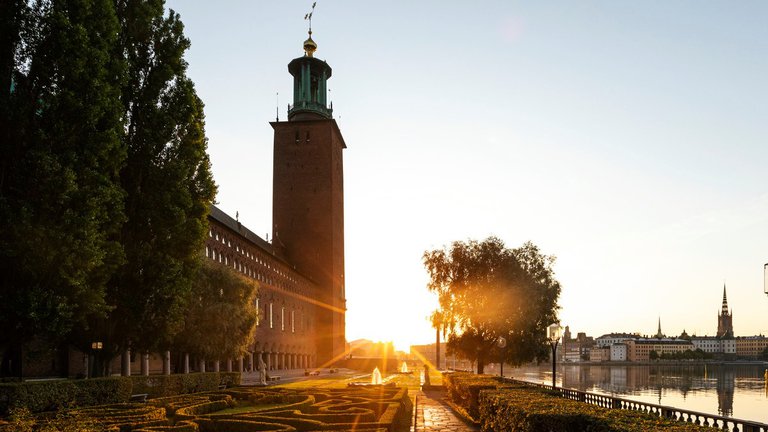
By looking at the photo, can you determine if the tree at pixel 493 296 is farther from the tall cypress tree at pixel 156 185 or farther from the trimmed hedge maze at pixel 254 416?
the tall cypress tree at pixel 156 185

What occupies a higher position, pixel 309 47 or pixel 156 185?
pixel 309 47

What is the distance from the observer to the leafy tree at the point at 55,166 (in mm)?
21953

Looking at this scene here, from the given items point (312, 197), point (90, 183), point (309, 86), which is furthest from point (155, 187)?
point (309, 86)

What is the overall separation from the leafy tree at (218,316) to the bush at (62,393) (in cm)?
1380

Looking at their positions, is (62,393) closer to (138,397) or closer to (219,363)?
(138,397)

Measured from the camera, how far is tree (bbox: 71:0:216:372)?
27.2m

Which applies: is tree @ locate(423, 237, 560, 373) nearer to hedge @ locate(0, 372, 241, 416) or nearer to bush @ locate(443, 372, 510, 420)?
bush @ locate(443, 372, 510, 420)

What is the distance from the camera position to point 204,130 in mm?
30703

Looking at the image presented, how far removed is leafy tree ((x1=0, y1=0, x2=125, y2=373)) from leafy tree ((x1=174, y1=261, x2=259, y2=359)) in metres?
16.9

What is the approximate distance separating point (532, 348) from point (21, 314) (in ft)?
117

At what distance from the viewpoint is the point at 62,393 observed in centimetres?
2244

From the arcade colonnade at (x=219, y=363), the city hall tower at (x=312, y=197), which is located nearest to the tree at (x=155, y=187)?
the arcade colonnade at (x=219, y=363)

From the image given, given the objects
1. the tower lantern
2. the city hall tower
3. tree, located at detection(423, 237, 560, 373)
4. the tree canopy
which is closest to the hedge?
the tree canopy

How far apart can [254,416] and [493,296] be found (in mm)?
29497
